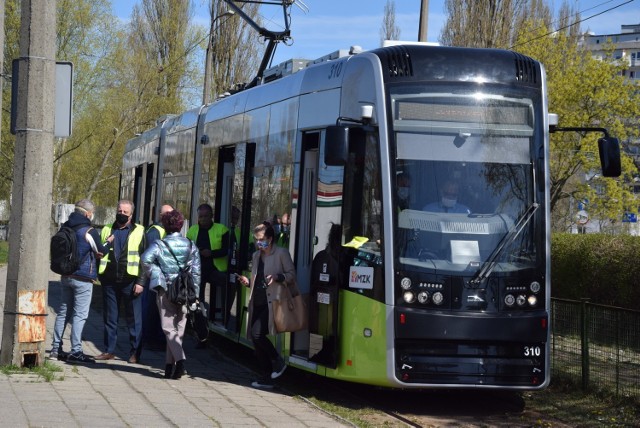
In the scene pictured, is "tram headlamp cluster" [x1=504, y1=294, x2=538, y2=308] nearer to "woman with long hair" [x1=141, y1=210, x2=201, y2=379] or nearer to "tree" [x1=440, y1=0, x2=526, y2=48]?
"woman with long hair" [x1=141, y1=210, x2=201, y2=379]

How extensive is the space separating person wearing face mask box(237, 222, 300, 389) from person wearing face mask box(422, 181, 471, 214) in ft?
6.16

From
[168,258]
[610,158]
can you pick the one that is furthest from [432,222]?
[168,258]

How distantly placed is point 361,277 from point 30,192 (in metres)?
3.27

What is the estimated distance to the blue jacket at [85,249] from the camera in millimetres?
12109

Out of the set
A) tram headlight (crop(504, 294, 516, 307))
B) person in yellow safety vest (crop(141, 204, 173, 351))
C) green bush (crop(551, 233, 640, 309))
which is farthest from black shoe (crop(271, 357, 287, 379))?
green bush (crop(551, 233, 640, 309))

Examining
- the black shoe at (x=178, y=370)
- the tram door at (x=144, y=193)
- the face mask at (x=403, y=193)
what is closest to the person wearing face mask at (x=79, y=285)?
the black shoe at (x=178, y=370)

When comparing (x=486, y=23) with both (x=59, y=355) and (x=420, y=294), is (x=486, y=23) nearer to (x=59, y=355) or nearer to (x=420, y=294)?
(x=59, y=355)

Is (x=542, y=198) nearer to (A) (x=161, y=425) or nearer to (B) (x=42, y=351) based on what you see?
(A) (x=161, y=425)

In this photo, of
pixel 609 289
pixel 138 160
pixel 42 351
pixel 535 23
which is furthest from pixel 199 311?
pixel 535 23

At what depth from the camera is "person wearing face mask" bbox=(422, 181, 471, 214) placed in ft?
33.2

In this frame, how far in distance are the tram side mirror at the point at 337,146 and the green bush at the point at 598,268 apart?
25.4 ft

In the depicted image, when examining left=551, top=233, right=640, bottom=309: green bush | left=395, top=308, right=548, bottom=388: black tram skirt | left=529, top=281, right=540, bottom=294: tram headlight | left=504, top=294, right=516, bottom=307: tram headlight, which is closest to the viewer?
left=395, top=308, right=548, bottom=388: black tram skirt

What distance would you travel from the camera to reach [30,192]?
1074 centimetres

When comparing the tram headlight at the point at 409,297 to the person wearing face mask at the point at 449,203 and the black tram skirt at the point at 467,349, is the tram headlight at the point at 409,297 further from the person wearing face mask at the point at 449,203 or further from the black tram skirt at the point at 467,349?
the person wearing face mask at the point at 449,203
